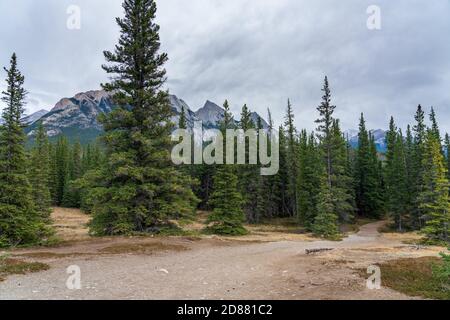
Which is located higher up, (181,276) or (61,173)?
(61,173)

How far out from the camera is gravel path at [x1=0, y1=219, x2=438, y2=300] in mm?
9230

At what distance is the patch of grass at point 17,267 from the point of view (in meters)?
11.8

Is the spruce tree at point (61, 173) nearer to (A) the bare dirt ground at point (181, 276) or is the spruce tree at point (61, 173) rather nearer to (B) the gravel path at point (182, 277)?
(A) the bare dirt ground at point (181, 276)

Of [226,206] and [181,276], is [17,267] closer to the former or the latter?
[181,276]

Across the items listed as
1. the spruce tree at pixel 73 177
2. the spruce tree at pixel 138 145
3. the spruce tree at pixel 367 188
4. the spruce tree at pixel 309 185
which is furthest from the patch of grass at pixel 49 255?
the spruce tree at pixel 367 188

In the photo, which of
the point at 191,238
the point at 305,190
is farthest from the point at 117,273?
the point at 305,190

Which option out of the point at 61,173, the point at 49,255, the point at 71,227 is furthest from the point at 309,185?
the point at 61,173

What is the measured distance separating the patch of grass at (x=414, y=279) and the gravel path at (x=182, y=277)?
2.61ft

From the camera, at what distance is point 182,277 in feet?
39.0

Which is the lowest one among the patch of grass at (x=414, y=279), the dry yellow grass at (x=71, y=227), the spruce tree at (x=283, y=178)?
the dry yellow grass at (x=71, y=227)

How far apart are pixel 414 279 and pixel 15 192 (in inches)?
880

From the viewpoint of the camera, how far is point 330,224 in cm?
3603

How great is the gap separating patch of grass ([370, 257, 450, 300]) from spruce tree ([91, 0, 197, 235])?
49.0 ft

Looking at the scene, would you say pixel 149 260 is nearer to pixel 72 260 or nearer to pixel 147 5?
pixel 72 260
